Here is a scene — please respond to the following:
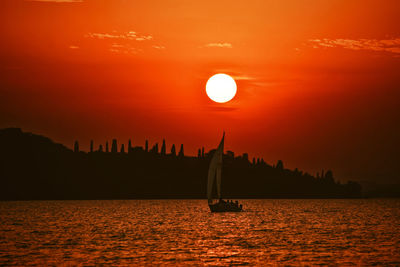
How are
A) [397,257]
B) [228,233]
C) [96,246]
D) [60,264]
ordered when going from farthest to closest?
[228,233] → [96,246] → [397,257] → [60,264]

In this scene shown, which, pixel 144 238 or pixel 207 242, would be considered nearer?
pixel 207 242

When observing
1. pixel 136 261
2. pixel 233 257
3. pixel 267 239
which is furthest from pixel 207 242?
pixel 136 261

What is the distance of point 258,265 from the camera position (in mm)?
64500

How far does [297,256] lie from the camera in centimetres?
7225

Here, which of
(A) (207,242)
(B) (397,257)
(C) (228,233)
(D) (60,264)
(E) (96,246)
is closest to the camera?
(D) (60,264)

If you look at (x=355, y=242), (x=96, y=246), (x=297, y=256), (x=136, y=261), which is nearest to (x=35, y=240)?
(x=96, y=246)

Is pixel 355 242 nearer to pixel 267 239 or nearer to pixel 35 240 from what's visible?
pixel 267 239

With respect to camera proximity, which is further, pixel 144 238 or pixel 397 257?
pixel 144 238

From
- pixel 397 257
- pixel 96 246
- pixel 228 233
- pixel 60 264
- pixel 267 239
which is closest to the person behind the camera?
pixel 60 264

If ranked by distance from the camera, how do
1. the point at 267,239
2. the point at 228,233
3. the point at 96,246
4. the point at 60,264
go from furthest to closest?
the point at 228,233, the point at 267,239, the point at 96,246, the point at 60,264

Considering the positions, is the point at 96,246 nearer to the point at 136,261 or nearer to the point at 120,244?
the point at 120,244

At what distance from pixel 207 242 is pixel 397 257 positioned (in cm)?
3031

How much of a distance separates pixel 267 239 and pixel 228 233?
15.1 m

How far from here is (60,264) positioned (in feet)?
211
